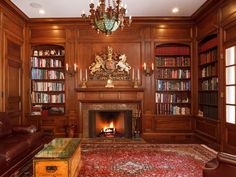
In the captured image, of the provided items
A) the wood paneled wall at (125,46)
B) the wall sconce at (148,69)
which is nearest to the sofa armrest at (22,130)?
the wood paneled wall at (125,46)

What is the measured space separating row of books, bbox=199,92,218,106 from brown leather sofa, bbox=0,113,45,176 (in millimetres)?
3882

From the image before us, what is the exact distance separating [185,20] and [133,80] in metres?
2.19

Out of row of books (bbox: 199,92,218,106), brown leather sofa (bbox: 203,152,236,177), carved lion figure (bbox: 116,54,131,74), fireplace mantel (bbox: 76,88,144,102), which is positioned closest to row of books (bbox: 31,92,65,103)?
fireplace mantel (bbox: 76,88,144,102)

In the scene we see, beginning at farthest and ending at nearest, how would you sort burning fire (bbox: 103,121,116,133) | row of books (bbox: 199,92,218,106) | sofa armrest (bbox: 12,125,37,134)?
burning fire (bbox: 103,121,116,133), row of books (bbox: 199,92,218,106), sofa armrest (bbox: 12,125,37,134)

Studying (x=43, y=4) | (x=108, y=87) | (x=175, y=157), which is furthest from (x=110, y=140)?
(x=43, y=4)

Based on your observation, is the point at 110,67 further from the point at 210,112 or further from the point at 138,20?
the point at 210,112

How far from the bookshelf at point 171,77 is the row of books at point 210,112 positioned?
57 centimetres

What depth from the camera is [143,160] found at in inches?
151

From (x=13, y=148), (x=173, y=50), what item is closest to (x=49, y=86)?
(x=13, y=148)

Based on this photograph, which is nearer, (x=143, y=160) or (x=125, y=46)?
(x=143, y=160)

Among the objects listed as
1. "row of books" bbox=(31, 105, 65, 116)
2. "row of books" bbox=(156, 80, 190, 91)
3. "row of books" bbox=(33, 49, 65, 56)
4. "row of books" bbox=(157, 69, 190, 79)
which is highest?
"row of books" bbox=(33, 49, 65, 56)

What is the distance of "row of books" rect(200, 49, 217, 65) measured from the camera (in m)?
4.90

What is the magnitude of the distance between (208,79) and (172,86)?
98cm

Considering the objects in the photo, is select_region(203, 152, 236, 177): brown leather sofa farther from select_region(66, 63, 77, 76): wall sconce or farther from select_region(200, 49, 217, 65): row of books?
select_region(66, 63, 77, 76): wall sconce
